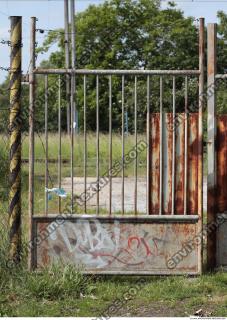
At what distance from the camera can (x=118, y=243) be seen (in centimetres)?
665

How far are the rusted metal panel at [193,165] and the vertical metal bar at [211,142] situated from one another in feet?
0.59

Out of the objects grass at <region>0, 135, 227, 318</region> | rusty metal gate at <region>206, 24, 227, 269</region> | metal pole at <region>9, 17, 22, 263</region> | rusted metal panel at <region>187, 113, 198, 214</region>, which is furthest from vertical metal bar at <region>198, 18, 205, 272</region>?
metal pole at <region>9, 17, 22, 263</region>

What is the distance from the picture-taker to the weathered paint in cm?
678

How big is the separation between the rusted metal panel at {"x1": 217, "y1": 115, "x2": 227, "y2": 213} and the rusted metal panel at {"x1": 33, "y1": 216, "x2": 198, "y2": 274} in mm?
452

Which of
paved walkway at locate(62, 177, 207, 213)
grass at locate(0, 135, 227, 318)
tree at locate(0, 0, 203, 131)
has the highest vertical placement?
tree at locate(0, 0, 203, 131)

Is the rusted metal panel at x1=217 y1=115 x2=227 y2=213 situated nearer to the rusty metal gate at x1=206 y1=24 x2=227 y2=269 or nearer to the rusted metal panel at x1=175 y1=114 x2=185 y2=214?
the rusty metal gate at x1=206 y1=24 x2=227 y2=269

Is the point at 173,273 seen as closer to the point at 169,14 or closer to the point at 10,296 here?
the point at 10,296

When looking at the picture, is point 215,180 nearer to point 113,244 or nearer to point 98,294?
point 113,244

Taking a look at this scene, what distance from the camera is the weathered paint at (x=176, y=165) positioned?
678 centimetres

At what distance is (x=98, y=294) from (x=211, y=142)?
207 cm

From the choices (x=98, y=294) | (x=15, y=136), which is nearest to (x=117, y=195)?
(x=15, y=136)

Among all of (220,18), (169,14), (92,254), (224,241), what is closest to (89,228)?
(92,254)

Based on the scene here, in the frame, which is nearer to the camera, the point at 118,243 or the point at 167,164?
the point at 118,243

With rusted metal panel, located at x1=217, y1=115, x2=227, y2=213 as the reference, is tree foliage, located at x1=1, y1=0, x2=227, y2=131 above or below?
above
